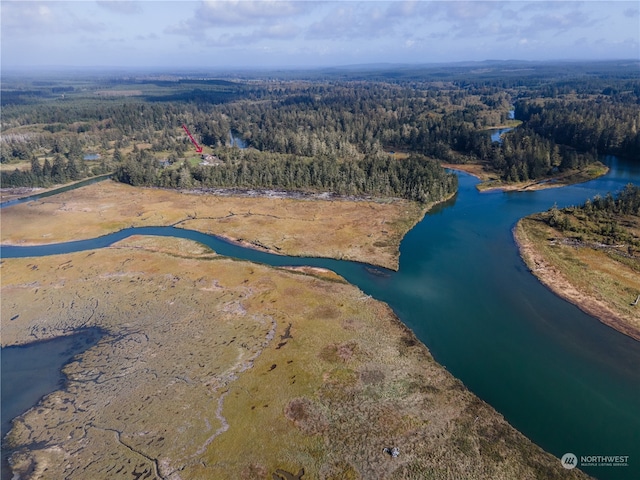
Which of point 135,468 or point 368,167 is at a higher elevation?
point 368,167

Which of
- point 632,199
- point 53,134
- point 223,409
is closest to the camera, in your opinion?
point 223,409

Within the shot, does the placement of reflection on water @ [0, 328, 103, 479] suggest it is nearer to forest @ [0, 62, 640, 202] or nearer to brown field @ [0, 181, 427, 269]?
brown field @ [0, 181, 427, 269]

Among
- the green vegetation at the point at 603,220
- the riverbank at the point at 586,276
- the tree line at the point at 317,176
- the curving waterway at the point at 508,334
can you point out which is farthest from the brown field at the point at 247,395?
the tree line at the point at 317,176

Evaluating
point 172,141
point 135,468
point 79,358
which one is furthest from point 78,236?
point 172,141

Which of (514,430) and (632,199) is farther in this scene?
(632,199)

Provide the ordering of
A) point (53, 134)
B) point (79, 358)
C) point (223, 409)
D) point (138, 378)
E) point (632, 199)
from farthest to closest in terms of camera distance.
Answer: point (53, 134)
point (632, 199)
point (79, 358)
point (138, 378)
point (223, 409)

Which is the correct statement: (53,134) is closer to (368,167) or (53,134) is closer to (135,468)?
(368,167)

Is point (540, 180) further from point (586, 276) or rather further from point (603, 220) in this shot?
point (586, 276)
